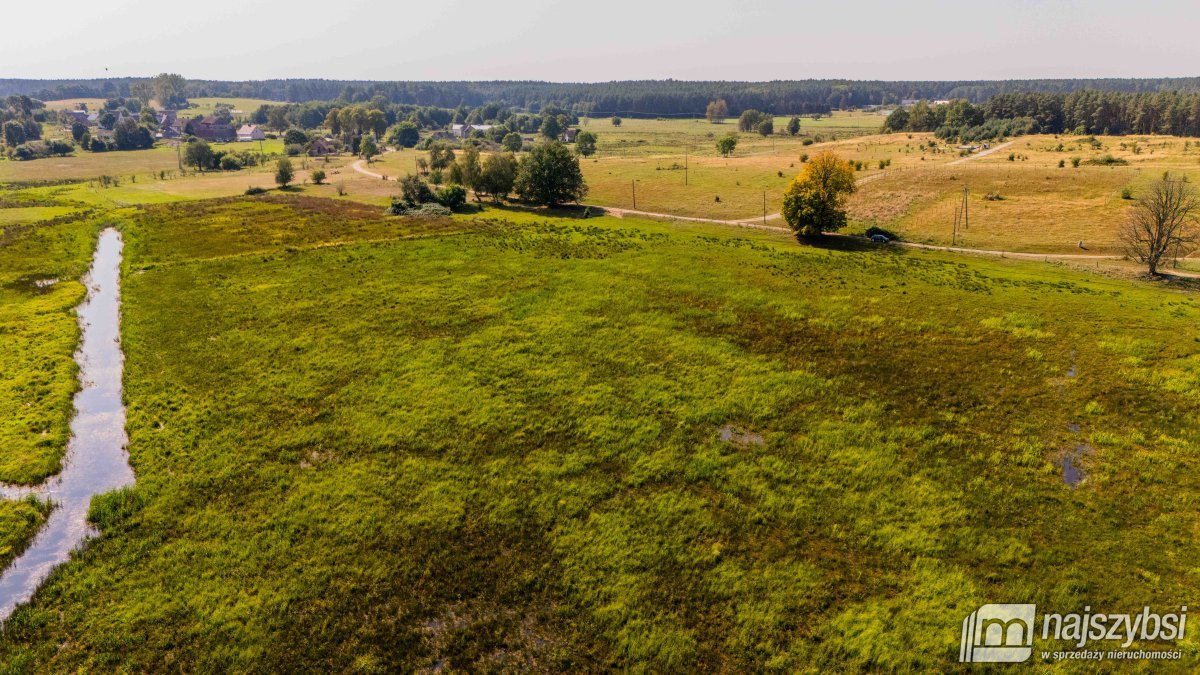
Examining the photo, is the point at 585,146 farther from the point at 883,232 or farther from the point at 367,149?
the point at 883,232

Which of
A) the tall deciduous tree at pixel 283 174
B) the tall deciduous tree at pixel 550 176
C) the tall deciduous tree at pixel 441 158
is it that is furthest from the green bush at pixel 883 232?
the tall deciduous tree at pixel 283 174

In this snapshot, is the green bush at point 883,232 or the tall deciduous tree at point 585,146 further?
the tall deciduous tree at point 585,146

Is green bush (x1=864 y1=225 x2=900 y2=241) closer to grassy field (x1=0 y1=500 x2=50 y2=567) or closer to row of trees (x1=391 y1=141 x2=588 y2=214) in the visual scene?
row of trees (x1=391 y1=141 x2=588 y2=214)

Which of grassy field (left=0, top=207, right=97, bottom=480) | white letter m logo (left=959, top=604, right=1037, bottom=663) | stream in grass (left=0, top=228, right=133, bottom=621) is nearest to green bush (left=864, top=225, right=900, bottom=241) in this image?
white letter m logo (left=959, top=604, right=1037, bottom=663)

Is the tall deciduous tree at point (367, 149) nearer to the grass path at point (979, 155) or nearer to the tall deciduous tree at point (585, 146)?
the tall deciduous tree at point (585, 146)

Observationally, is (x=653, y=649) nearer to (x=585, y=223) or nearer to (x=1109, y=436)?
(x=1109, y=436)

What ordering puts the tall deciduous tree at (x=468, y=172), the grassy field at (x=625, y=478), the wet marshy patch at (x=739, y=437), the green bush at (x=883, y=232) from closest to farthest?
the grassy field at (x=625, y=478), the wet marshy patch at (x=739, y=437), the green bush at (x=883, y=232), the tall deciduous tree at (x=468, y=172)

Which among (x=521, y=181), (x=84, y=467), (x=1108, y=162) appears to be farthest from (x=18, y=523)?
(x=1108, y=162)
